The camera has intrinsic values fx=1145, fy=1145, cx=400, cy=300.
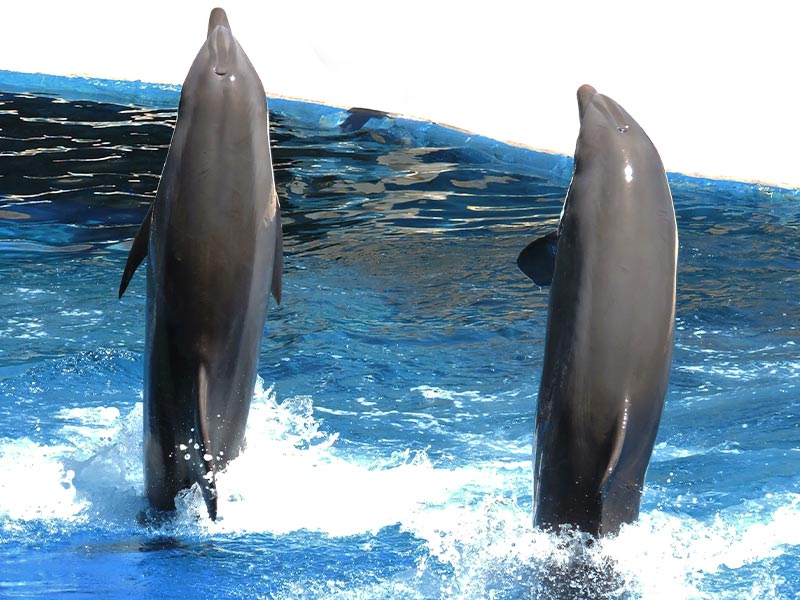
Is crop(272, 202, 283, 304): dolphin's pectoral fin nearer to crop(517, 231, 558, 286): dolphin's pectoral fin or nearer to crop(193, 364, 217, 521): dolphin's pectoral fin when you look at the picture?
crop(193, 364, 217, 521): dolphin's pectoral fin

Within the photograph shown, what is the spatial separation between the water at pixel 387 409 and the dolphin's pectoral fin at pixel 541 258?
81cm

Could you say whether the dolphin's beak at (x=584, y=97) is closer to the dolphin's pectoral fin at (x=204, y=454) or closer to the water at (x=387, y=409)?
the water at (x=387, y=409)

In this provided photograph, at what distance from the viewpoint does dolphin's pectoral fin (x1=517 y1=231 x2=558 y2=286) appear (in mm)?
3467

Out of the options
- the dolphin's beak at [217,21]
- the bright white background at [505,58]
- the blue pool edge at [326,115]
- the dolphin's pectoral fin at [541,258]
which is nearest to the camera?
the dolphin's pectoral fin at [541,258]

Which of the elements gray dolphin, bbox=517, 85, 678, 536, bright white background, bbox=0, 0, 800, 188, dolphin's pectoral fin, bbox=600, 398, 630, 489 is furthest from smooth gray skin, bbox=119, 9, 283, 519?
bright white background, bbox=0, 0, 800, 188

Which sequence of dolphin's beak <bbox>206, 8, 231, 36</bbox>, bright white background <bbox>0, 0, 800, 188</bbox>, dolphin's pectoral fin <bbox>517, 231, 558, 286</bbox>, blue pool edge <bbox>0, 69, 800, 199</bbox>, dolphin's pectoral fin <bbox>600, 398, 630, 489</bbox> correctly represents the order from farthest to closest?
bright white background <bbox>0, 0, 800, 188</bbox>
blue pool edge <bbox>0, 69, 800, 199</bbox>
dolphin's beak <bbox>206, 8, 231, 36</bbox>
dolphin's pectoral fin <bbox>517, 231, 558, 286</bbox>
dolphin's pectoral fin <bbox>600, 398, 630, 489</bbox>

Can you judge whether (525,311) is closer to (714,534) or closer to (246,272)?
(714,534)

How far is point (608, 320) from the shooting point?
3.20 metres

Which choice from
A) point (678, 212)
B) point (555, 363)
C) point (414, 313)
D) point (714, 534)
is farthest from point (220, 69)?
point (678, 212)

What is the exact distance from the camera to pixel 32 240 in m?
8.26

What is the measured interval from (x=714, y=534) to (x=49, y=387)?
3.23 metres

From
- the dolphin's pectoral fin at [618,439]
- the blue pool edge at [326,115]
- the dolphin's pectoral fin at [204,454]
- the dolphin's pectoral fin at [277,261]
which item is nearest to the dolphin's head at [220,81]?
the dolphin's pectoral fin at [277,261]

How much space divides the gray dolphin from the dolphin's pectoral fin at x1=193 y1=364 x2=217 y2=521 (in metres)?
1.05

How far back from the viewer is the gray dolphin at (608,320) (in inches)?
126
